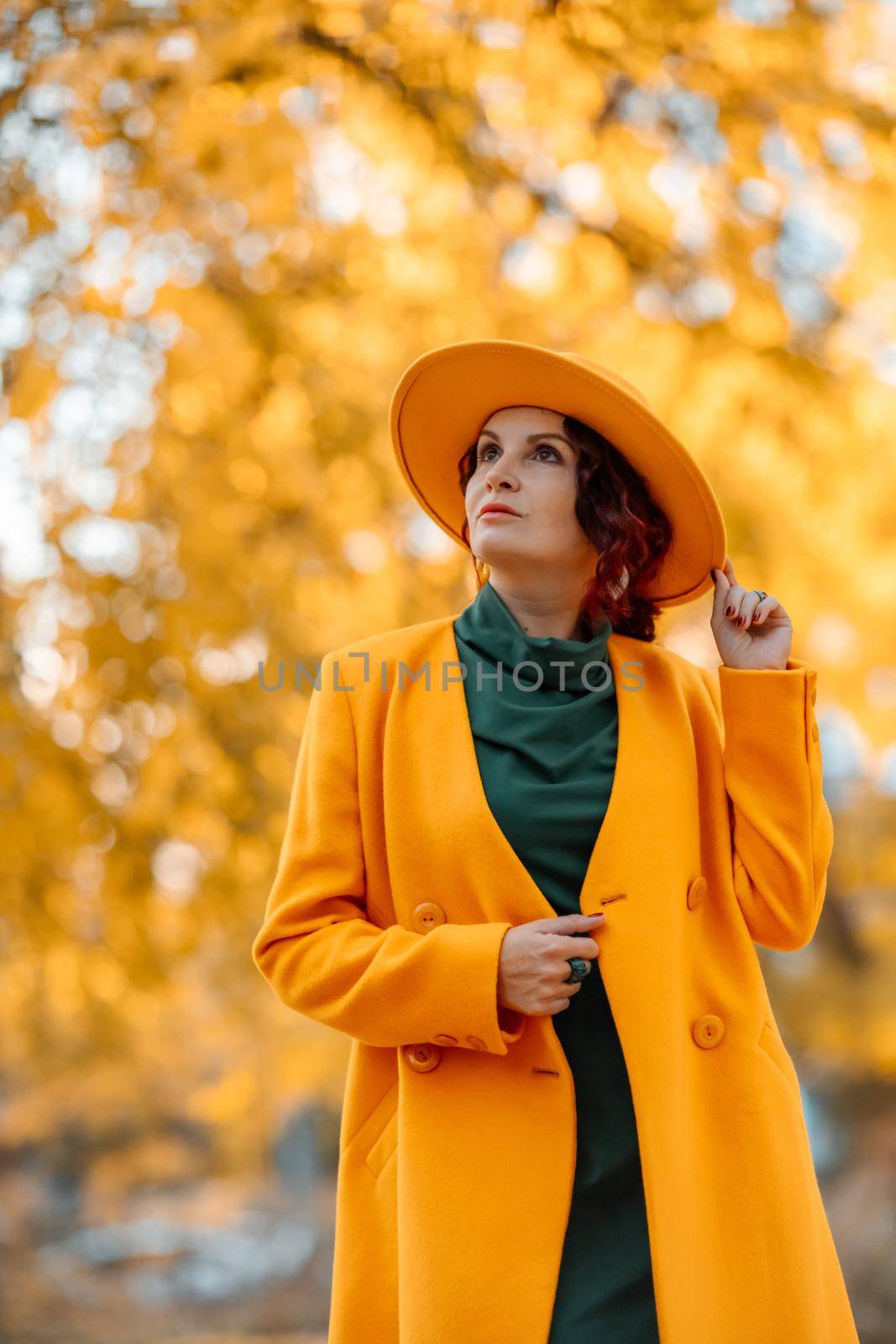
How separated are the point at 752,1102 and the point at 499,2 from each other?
2322 mm

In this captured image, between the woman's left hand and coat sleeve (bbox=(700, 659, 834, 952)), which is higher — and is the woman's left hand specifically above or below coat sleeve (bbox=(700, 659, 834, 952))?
above

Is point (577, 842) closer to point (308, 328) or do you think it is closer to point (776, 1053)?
point (776, 1053)

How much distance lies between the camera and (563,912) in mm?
1446

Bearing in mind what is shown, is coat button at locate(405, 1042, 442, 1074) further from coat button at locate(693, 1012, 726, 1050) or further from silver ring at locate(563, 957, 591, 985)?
coat button at locate(693, 1012, 726, 1050)

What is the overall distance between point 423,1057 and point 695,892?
14.0 inches

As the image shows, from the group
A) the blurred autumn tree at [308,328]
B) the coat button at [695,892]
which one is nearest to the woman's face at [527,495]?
the coat button at [695,892]

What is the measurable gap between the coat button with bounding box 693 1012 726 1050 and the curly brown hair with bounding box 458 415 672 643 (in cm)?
49

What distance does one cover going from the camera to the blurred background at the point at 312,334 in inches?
111

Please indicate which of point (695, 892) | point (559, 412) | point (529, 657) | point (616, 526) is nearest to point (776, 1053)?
point (695, 892)

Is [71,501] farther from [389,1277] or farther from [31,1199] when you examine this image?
[31,1199]

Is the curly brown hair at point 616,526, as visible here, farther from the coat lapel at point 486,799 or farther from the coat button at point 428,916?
the coat button at point 428,916

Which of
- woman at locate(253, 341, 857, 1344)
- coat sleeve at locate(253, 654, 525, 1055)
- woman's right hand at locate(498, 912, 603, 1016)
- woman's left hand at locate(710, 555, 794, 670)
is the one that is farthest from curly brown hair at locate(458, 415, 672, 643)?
woman's right hand at locate(498, 912, 603, 1016)

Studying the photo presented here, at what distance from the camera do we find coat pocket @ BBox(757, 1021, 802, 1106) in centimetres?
148

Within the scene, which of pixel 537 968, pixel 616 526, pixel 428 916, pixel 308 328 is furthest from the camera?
pixel 308 328
